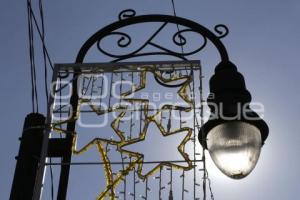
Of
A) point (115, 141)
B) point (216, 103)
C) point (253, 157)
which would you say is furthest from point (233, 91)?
point (115, 141)

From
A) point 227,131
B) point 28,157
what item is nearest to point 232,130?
point 227,131

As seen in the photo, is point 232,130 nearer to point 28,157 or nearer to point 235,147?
point 235,147

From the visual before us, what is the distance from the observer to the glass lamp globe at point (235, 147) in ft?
9.20

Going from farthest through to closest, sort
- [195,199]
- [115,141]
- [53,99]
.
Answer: [115,141], [53,99], [195,199]

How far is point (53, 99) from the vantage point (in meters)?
3.38

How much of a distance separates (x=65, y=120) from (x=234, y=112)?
4.00 feet

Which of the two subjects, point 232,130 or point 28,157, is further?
point 232,130

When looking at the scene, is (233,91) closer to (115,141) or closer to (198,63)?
(198,63)

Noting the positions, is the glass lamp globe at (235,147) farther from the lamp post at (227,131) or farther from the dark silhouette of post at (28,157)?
the dark silhouette of post at (28,157)

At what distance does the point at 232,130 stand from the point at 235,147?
121 mm

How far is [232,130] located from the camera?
2.90 meters

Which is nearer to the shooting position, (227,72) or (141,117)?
(227,72)

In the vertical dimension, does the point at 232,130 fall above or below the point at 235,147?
above

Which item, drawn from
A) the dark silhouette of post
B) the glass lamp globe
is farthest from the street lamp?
the dark silhouette of post
